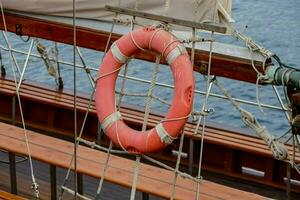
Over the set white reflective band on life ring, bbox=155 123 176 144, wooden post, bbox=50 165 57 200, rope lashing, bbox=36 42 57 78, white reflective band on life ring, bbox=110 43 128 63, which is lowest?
white reflective band on life ring, bbox=155 123 176 144

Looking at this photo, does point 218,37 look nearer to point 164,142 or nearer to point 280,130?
point 280,130

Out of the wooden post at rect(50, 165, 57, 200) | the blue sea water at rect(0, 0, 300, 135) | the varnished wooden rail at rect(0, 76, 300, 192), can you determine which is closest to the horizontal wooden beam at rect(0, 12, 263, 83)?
the wooden post at rect(50, 165, 57, 200)

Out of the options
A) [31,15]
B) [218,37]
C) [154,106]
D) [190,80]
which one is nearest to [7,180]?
[31,15]

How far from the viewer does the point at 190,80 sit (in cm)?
417

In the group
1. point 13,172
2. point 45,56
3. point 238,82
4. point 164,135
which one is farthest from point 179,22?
point 238,82

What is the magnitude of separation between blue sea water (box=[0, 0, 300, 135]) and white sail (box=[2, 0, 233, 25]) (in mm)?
3173

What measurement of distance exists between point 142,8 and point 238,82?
7.35 m

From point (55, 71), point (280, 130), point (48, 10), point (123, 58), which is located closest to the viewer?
point (123, 58)

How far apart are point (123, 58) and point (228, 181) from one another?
1921 millimetres

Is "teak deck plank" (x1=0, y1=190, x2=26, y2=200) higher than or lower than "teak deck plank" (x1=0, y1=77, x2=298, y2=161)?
lower

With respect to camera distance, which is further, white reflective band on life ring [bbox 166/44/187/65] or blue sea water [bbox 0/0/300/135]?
blue sea water [bbox 0/0/300/135]

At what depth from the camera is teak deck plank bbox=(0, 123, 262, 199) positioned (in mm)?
4742

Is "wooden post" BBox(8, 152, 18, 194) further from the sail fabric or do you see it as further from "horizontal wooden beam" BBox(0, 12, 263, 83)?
the sail fabric

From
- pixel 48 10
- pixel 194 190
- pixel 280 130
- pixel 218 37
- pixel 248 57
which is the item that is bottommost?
pixel 194 190
